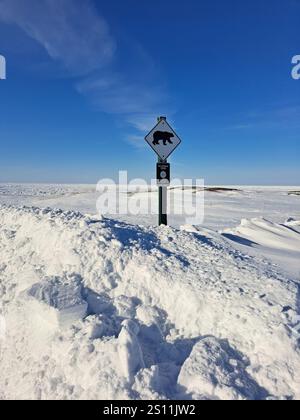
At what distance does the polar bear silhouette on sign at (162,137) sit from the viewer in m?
6.94

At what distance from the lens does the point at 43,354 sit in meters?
3.43

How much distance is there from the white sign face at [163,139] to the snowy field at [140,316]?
76.9 inches

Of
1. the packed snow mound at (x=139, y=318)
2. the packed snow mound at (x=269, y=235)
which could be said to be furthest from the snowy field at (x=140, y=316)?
the packed snow mound at (x=269, y=235)

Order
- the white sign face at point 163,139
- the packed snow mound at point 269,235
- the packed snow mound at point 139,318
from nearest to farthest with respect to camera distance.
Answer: the packed snow mound at point 139,318 < the white sign face at point 163,139 < the packed snow mound at point 269,235

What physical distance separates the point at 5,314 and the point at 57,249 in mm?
1206

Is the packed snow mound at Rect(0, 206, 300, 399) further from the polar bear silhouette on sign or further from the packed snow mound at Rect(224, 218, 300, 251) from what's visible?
the polar bear silhouette on sign

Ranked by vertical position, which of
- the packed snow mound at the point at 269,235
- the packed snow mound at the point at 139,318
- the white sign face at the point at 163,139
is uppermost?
the white sign face at the point at 163,139

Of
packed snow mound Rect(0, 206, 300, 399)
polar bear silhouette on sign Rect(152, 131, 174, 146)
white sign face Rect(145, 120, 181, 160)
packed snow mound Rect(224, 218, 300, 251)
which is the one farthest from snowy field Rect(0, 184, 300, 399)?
polar bear silhouette on sign Rect(152, 131, 174, 146)

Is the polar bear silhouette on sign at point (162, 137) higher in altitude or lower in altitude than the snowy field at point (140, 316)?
higher

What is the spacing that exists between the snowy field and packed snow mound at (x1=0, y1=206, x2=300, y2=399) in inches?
0.5

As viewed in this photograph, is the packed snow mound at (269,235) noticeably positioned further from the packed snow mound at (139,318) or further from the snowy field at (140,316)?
the packed snow mound at (139,318)

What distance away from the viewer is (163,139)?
274 inches

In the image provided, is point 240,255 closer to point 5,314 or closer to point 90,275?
point 90,275
